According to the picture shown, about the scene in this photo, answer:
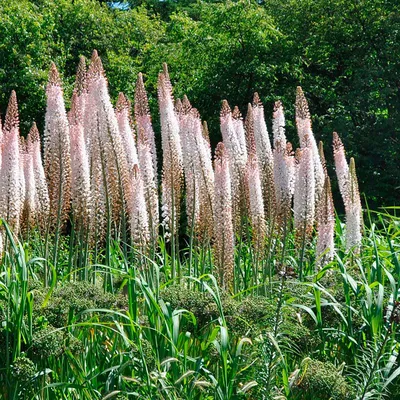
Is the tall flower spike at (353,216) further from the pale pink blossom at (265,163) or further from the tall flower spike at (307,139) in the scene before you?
the pale pink blossom at (265,163)

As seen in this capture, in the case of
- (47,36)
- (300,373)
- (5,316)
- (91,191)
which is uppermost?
(47,36)

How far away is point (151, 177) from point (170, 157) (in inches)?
8.0

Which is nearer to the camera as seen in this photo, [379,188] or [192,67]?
[379,188]

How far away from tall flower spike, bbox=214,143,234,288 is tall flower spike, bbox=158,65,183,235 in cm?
30

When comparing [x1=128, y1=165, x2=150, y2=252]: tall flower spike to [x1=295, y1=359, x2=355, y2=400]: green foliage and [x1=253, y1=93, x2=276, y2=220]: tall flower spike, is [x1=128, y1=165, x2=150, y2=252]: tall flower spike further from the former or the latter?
[x1=295, y1=359, x2=355, y2=400]: green foliage

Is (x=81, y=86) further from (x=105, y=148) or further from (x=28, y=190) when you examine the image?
(x=28, y=190)

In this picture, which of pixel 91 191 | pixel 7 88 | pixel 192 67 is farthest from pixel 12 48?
pixel 91 191

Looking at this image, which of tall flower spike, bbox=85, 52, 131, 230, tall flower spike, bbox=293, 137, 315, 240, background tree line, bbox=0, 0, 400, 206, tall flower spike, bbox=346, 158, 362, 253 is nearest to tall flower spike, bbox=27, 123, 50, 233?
tall flower spike, bbox=85, 52, 131, 230

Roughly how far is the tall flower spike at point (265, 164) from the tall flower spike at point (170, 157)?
2.56 feet

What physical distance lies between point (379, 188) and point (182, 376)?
43.9ft

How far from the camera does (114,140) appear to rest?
5.74 m

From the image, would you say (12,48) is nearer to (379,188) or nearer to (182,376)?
(379,188)

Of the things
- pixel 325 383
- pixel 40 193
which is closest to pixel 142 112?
pixel 40 193

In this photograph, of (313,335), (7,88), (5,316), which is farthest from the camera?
(7,88)
